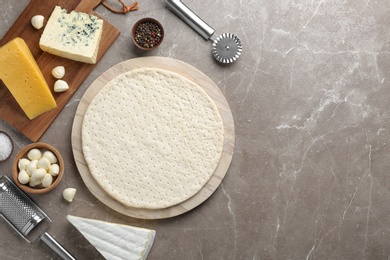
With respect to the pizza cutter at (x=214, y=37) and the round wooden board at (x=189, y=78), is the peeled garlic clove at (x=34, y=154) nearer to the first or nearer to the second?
the round wooden board at (x=189, y=78)

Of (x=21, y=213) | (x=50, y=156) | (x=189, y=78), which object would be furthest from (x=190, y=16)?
(x=21, y=213)

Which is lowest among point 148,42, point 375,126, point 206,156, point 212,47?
point 206,156

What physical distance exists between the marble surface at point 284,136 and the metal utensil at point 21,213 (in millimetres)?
68

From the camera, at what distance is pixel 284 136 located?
2.80 m

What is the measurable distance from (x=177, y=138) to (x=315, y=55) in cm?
94

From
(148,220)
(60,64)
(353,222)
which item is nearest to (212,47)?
(60,64)

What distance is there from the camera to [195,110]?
2.70 meters

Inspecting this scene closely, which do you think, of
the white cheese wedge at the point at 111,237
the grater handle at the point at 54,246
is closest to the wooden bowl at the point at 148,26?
the white cheese wedge at the point at 111,237

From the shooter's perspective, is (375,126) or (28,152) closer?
(28,152)

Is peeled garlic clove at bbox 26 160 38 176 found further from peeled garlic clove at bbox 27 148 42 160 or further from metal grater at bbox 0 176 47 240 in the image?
metal grater at bbox 0 176 47 240

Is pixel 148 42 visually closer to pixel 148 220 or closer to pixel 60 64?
pixel 60 64

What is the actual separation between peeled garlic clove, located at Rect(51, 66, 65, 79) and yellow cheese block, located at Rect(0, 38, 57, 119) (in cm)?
7

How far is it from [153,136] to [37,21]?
0.90 m

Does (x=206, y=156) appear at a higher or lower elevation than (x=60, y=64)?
higher
